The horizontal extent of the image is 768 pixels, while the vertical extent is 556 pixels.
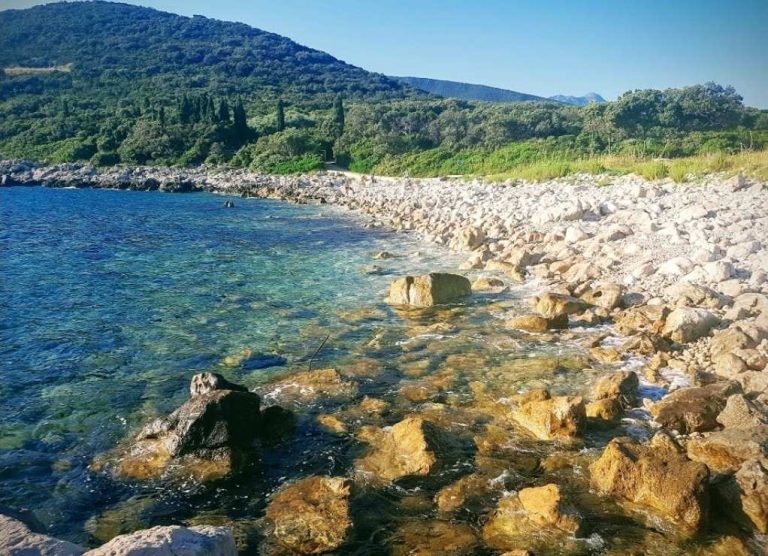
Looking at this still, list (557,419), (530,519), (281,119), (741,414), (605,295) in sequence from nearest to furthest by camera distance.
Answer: (530,519) < (741,414) < (557,419) < (605,295) < (281,119)

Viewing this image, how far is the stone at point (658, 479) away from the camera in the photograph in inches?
195

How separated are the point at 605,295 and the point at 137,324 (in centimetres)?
1048

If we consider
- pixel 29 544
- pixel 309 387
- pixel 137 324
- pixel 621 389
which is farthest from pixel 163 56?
pixel 29 544

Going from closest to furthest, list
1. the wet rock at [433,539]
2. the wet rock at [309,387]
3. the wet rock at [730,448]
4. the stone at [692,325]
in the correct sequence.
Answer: the wet rock at [433,539] → the wet rock at [730,448] → the wet rock at [309,387] → the stone at [692,325]

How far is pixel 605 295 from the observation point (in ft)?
37.2

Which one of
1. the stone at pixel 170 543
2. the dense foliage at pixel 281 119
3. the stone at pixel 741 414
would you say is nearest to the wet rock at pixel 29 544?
the stone at pixel 170 543

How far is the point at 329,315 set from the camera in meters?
12.1

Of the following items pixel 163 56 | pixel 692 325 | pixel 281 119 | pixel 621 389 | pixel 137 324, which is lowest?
pixel 137 324

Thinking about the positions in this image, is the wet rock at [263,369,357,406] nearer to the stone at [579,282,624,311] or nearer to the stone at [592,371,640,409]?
the stone at [592,371,640,409]

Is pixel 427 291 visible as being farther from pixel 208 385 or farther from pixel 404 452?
pixel 404 452

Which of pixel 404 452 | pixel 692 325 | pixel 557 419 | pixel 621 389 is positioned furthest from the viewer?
pixel 692 325

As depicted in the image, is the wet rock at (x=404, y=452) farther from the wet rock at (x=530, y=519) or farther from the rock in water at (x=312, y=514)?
the wet rock at (x=530, y=519)

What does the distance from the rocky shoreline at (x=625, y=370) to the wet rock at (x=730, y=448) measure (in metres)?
0.01

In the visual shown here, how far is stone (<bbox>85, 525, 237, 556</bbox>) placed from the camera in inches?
124
